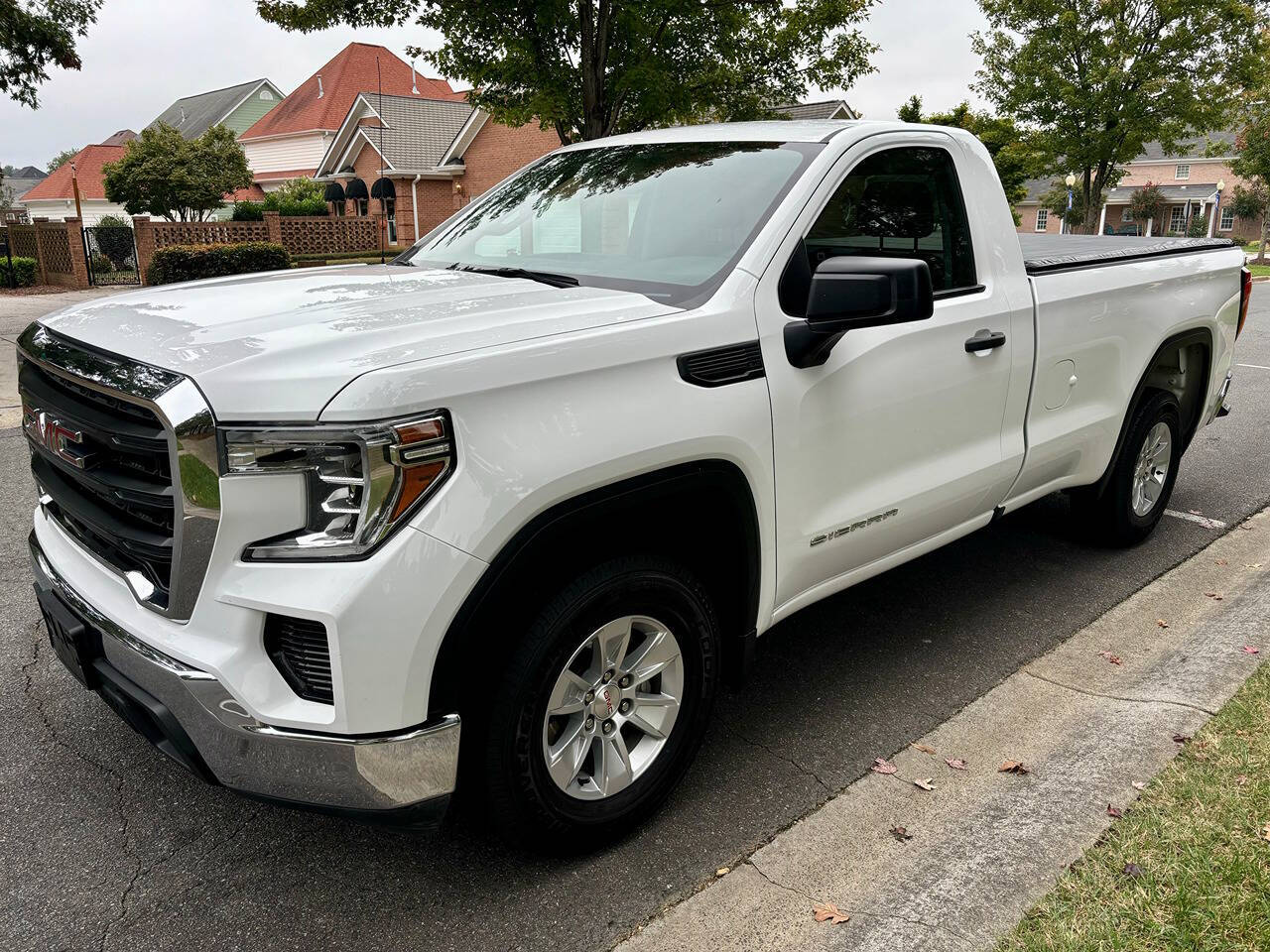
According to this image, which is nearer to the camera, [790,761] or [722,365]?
[722,365]

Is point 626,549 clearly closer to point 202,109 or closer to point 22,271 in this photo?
point 22,271

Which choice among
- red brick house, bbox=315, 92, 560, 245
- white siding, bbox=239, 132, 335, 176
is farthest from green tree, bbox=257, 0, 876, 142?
white siding, bbox=239, 132, 335, 176

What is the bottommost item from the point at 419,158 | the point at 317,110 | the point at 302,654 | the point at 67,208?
the point at 302,654

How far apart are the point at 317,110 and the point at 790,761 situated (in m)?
48.6

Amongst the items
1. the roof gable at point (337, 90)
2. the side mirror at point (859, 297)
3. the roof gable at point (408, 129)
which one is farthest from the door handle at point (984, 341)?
the roof gable at point (337, 90)

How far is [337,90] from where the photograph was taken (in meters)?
45.9

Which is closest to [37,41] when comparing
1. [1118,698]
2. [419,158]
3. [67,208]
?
[1118,698]

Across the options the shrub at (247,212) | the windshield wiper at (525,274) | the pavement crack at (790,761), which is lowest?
the pavement crack at (790,761)

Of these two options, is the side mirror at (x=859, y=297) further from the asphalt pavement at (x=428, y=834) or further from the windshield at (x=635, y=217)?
the asphalt pavement at (x=428, y=834)

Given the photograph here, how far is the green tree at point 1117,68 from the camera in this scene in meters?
23.5

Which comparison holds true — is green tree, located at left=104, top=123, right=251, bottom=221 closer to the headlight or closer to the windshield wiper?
the windshield wiper

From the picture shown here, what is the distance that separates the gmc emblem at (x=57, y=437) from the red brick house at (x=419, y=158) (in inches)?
1162

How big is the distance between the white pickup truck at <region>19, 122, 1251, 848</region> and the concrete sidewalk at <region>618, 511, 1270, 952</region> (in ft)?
1.45

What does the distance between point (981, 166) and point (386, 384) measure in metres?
2.79
